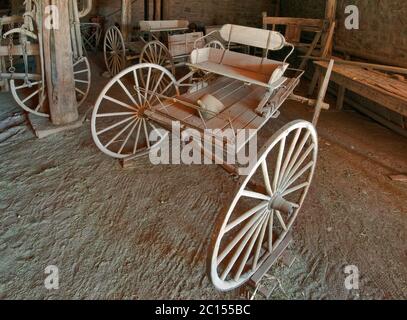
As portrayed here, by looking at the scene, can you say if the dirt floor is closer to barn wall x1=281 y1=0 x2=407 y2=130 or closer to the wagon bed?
the wagon bed

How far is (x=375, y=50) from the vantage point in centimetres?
410

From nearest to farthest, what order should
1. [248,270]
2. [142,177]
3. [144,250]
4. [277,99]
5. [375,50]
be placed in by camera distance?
[248,270], [144,250], [277,99], [142,177], [375,50]

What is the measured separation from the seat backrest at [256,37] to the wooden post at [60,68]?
163cm

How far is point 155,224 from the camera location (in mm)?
2439

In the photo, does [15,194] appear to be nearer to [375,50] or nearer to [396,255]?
[396,255]

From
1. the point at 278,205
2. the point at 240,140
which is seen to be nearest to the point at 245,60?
the point at 240,140

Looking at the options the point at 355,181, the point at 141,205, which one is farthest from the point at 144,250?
the point at 355,181

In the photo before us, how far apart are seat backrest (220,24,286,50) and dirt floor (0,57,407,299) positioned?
1.25 m

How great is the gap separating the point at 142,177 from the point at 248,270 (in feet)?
4.56

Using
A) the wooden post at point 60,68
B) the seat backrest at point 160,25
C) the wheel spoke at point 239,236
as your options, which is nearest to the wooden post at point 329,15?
the seat backrest at point 160,25

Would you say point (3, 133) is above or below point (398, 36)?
below

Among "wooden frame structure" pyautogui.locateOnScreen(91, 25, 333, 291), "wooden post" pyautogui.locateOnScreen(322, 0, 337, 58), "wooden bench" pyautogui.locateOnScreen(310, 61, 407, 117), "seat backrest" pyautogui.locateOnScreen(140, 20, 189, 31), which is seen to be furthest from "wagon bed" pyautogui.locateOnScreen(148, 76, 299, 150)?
"seat backrest" pyautogui.locateOnScreen(140, 20, 189, 31)

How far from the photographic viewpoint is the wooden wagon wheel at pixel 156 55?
444 centimetres

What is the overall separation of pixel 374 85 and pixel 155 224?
253 cm
